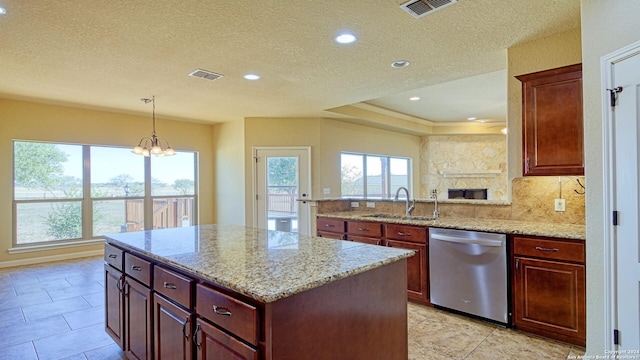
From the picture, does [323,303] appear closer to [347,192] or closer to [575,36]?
[575,36]

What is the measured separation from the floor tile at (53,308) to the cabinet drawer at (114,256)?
4.51 feet

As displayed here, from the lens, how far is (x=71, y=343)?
2730 millimetres

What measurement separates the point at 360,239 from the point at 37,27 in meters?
3.52

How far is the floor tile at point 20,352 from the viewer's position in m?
2.51

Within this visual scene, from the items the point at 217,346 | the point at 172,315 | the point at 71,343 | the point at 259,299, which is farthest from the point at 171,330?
the point at 71,343

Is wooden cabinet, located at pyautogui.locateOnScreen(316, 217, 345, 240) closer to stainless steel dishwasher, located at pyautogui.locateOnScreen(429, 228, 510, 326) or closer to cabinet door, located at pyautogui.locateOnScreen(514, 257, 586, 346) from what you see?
stainless steel dishwasher, located at pyautogui.locateOnScreen(429, 228, 510, 326)

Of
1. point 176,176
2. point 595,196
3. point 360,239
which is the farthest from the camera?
point 176,176

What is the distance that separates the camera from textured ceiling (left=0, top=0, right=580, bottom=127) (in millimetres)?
2459

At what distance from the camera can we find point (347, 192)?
23.5 ft

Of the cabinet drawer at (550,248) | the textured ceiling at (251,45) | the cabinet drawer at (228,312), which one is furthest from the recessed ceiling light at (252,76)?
the cabinet drawer at (550,248)

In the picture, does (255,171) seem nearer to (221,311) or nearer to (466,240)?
(466,240)

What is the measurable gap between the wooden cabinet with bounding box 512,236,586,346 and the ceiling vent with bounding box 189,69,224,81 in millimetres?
3453

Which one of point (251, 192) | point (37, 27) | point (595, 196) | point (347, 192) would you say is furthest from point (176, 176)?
point (595, 196)

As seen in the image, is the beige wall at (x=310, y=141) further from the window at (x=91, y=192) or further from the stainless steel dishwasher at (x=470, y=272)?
the stainless steel dishwasher at (x=470, y=272)
